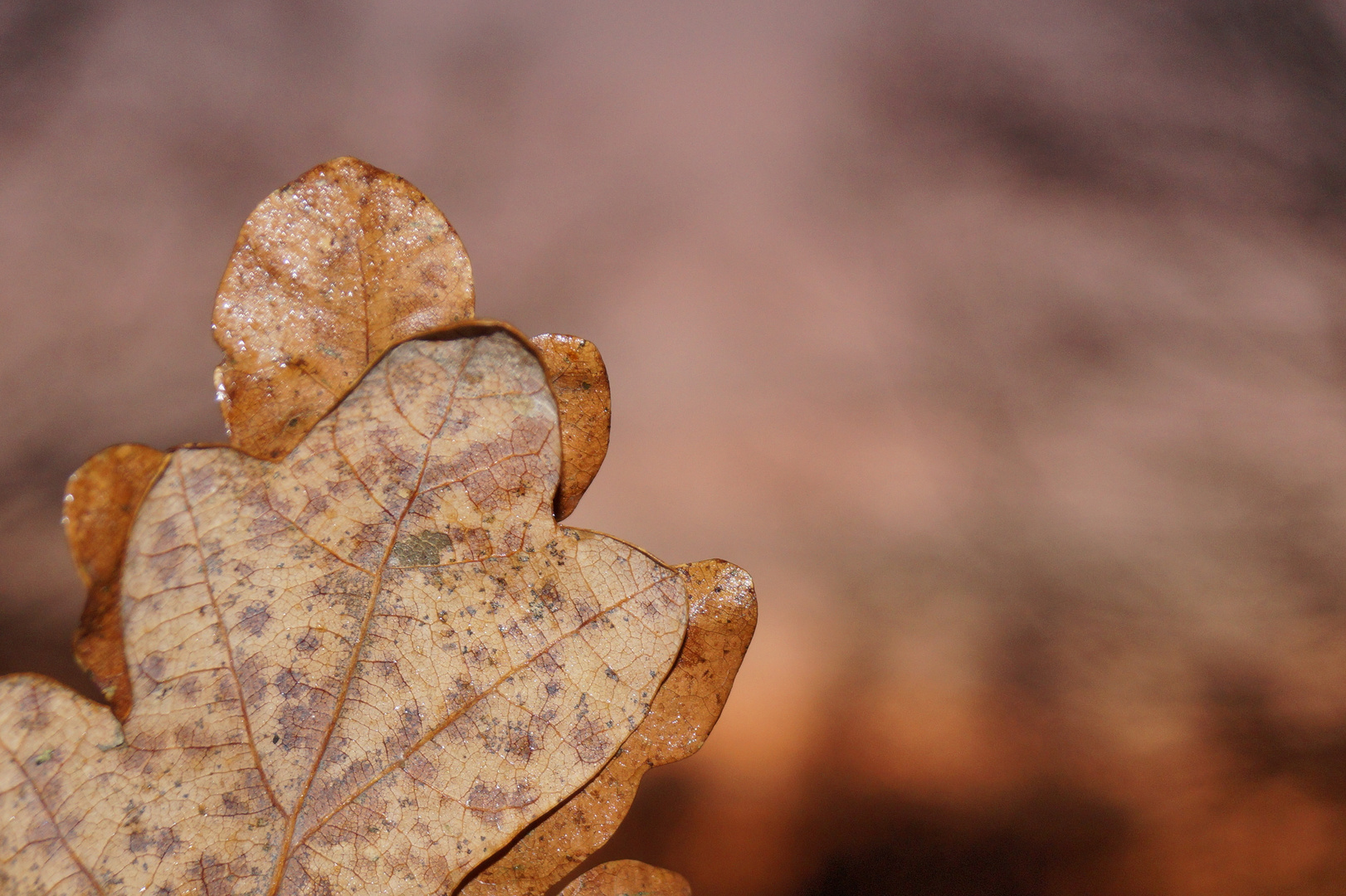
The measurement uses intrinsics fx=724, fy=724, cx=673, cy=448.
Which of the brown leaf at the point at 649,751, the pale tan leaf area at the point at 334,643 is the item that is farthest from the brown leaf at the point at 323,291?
the brown leaf at the point at 649,751

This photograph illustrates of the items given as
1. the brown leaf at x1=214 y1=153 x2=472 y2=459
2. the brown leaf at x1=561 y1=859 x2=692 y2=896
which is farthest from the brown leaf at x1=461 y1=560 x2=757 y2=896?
the brown leaf at x1=214 y1=153 x2=472 y2=459

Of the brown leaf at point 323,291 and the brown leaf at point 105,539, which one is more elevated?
the brown leaf at point 323,291

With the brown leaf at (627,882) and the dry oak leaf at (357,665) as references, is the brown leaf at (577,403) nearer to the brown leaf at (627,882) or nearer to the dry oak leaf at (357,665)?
the dry oak leaf at (357,665)

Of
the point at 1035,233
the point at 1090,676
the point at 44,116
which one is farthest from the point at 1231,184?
the point at 44,116

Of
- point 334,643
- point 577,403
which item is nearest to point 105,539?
point 334,643

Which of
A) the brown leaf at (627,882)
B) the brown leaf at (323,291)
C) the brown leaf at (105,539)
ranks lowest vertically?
the brown leaf at (627,882)

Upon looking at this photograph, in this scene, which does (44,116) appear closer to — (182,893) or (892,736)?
(182,893)
